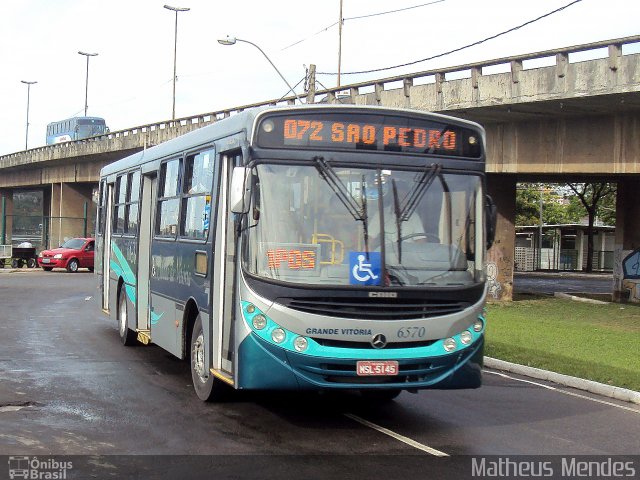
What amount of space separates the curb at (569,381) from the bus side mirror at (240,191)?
5.92 metres

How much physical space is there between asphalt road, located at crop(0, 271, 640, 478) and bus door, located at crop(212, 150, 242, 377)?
0.68 metres

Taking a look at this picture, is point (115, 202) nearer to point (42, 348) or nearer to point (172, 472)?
point (42, 348)

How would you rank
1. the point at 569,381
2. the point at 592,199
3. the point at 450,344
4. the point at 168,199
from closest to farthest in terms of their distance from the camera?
the point at 450,344, the point at 168,199, the point at 569,381, the point at 592,199

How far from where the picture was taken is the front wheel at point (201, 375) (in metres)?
9.39

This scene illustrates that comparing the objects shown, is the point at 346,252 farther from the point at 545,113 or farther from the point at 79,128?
the point at 79,128

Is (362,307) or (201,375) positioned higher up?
Result: (362,307)

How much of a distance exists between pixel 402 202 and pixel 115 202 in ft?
27.8

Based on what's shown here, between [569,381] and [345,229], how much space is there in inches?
221

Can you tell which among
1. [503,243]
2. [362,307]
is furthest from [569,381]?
[503,243]

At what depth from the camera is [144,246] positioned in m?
13.2

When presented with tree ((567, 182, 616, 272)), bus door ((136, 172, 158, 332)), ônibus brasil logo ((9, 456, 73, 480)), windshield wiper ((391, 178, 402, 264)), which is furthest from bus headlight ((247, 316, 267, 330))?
tree ((567, 182, 616, 272))

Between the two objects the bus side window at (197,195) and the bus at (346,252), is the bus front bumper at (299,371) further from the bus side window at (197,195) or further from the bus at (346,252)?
the bus side window at (197,195)

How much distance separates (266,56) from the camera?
3042 centimetres

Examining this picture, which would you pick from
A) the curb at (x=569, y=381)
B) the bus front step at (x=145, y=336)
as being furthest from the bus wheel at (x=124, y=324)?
the curb at (x=569, y=381)
